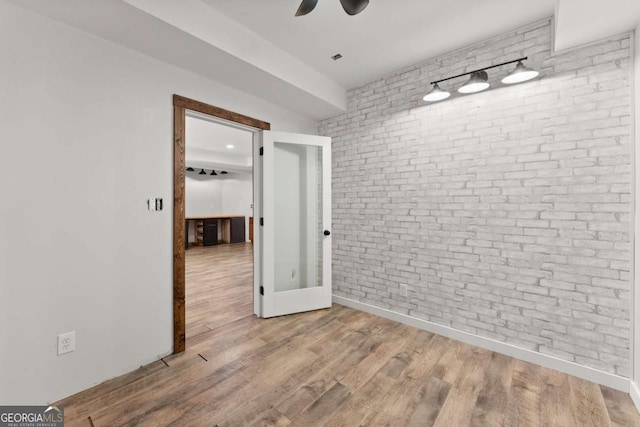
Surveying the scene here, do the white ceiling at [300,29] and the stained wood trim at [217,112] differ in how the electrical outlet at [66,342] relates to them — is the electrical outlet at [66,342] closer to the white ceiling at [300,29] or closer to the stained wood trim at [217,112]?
the stained wood trim at [217,112]

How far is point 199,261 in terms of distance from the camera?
20.1 ft

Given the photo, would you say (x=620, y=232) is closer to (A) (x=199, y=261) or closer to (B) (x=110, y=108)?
(B) (x=110, y=108)

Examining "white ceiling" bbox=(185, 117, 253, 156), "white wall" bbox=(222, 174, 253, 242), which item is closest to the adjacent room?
"white ceiling" bbox=(185, 117, 253, 156)

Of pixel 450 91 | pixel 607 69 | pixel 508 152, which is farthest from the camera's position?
pixel 450 91

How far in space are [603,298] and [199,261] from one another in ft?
21.2

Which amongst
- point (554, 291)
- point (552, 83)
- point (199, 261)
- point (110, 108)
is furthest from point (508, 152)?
point (199, 261)

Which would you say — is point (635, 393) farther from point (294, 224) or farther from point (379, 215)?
point (294, 224)

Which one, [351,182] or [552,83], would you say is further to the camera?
[351,182]

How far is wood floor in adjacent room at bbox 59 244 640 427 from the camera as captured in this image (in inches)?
62.9

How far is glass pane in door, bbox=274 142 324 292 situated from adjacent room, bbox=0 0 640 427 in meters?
0.19

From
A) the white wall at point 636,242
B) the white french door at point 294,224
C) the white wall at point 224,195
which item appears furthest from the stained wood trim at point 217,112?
the white wall at point 224,195

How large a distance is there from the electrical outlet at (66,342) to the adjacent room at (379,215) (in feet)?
0.03

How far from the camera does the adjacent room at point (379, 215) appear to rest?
164cm

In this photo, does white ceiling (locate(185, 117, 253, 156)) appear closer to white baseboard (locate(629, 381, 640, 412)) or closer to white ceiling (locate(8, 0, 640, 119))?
white ceiling (locate(8, 0, 640, 119))
